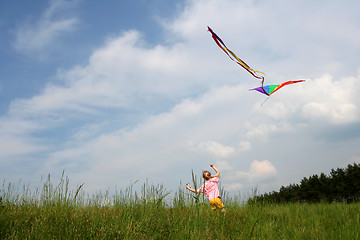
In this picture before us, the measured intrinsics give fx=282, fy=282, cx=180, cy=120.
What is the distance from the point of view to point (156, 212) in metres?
6.71

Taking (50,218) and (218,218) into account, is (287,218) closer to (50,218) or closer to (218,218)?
(218,218)

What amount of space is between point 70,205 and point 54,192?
1.93 ft

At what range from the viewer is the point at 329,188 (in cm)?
2777

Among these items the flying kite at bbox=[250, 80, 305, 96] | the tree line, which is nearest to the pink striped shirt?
the flying kite at bbox=[250, 80, 305, 96]

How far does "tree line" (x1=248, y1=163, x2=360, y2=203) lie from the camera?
2520cm

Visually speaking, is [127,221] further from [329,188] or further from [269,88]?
[329,188]

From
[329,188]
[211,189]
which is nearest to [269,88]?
[211,189]

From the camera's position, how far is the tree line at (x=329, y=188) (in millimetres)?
25203

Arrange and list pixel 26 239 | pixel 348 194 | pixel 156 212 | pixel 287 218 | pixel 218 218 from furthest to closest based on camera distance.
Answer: pixel 348 194 < pixel 287 218 < pixel 218 218 < pixel 156 212 < pixel 26 239

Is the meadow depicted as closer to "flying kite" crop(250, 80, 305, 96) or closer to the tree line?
"flying kite" crop(250, 80, 305, 96)

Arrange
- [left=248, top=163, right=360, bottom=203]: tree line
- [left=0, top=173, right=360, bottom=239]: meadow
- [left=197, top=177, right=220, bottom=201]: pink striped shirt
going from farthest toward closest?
[left=248, top=163, right=360, bottom=203]: tree line, [left=197, top=177, right=220, bottom=201]: pink striped shirt, [left=0, top=173, right=360, bottom=239]: meadow

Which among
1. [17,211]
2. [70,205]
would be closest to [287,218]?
[70,205]

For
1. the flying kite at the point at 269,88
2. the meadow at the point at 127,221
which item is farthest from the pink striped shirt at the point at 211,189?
the flying kite at the point at 269,88

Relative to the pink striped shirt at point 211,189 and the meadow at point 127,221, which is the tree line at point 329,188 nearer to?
the pink striped shirt at point 211,189
